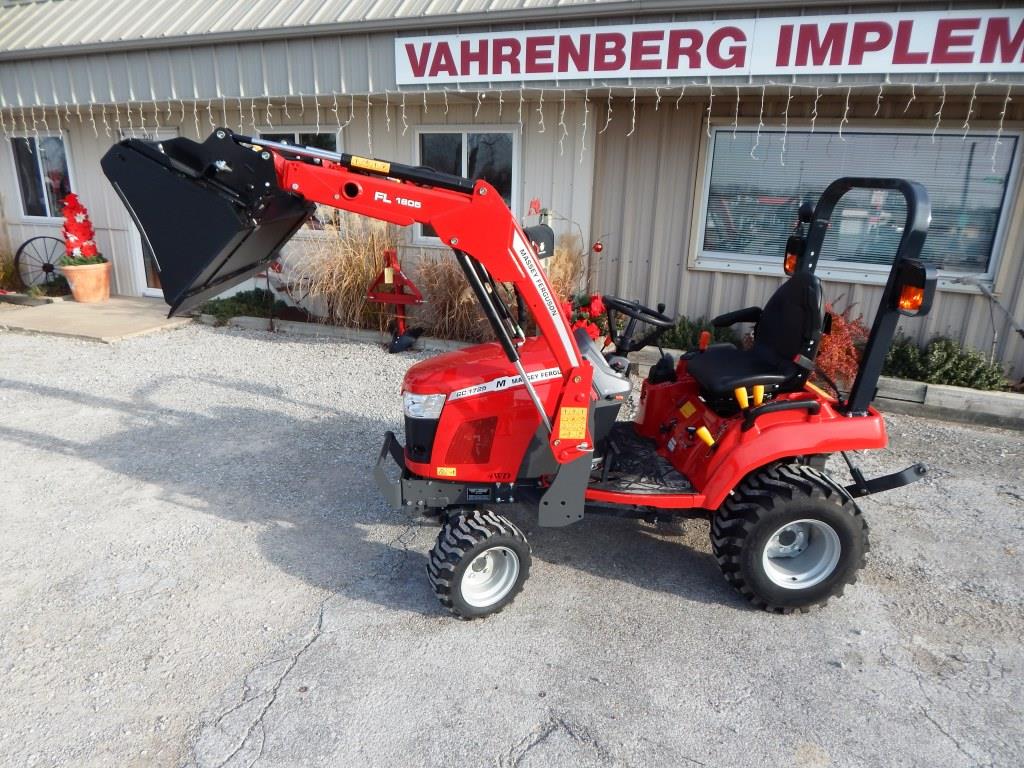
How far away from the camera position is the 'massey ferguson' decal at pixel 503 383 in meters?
2.89

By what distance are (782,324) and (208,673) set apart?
289 centimetres

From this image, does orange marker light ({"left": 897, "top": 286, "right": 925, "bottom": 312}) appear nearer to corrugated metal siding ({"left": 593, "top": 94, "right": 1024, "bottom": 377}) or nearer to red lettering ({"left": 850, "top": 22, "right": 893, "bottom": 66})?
red lettering ({"left": 850, "top": 22, "right": 893, "bottom": 66})

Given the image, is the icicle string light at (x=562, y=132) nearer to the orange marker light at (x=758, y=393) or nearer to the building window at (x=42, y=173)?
the orange marker light at (x=758, y=393)

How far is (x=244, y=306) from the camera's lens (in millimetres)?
8273

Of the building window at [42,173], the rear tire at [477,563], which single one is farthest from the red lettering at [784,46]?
the building window at [42,173]

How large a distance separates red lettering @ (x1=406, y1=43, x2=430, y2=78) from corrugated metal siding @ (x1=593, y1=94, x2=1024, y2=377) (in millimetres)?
1835

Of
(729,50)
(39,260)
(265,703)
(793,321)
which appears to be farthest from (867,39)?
(39,260)

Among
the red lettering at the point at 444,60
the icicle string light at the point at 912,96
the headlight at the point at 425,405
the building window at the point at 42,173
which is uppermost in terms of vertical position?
the red lettering at the point at 444,60

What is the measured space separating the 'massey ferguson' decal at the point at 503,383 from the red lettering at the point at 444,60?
443 cm

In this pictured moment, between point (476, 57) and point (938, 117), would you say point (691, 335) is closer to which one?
point (938, 117)

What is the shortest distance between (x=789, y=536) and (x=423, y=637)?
170 cm

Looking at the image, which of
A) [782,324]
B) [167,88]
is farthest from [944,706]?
[167,88]

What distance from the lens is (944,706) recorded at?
2.51 metres

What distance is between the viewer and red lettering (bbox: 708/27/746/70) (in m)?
5.29
